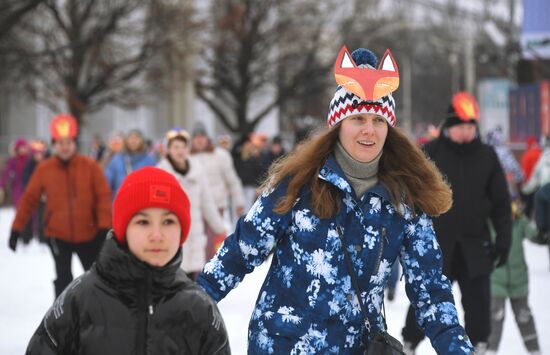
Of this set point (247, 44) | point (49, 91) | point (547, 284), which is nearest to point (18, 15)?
point (547, 284)

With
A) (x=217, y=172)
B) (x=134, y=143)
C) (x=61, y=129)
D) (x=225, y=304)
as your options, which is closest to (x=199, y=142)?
(x=217, y=172)

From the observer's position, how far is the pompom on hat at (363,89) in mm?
3652

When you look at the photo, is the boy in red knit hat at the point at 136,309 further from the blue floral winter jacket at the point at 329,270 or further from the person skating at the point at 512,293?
the person skating at the point at 512,293

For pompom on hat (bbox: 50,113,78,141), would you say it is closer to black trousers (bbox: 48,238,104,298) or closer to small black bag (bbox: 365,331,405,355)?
black trousers (bbox: 48,238,104,298)

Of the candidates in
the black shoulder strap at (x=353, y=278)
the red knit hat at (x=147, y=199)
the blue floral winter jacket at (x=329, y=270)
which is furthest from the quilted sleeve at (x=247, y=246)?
the red knit hat at (x=147, y=199)

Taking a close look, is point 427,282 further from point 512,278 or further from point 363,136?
point 512,278

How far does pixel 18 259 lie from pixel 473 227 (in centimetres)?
960

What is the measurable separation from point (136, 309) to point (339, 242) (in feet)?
2.59

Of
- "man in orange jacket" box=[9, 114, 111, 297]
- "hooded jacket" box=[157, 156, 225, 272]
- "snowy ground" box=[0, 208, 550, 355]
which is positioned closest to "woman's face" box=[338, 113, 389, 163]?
"snowy ground" box=[0, 208, 550, 355]

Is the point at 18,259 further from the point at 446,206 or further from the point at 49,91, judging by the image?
the point at 49,91

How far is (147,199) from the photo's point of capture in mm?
3123

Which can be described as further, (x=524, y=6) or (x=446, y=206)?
(x=524, y=6)

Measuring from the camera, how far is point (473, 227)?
6.57m

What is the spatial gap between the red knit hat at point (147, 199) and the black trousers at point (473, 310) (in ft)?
11.8
